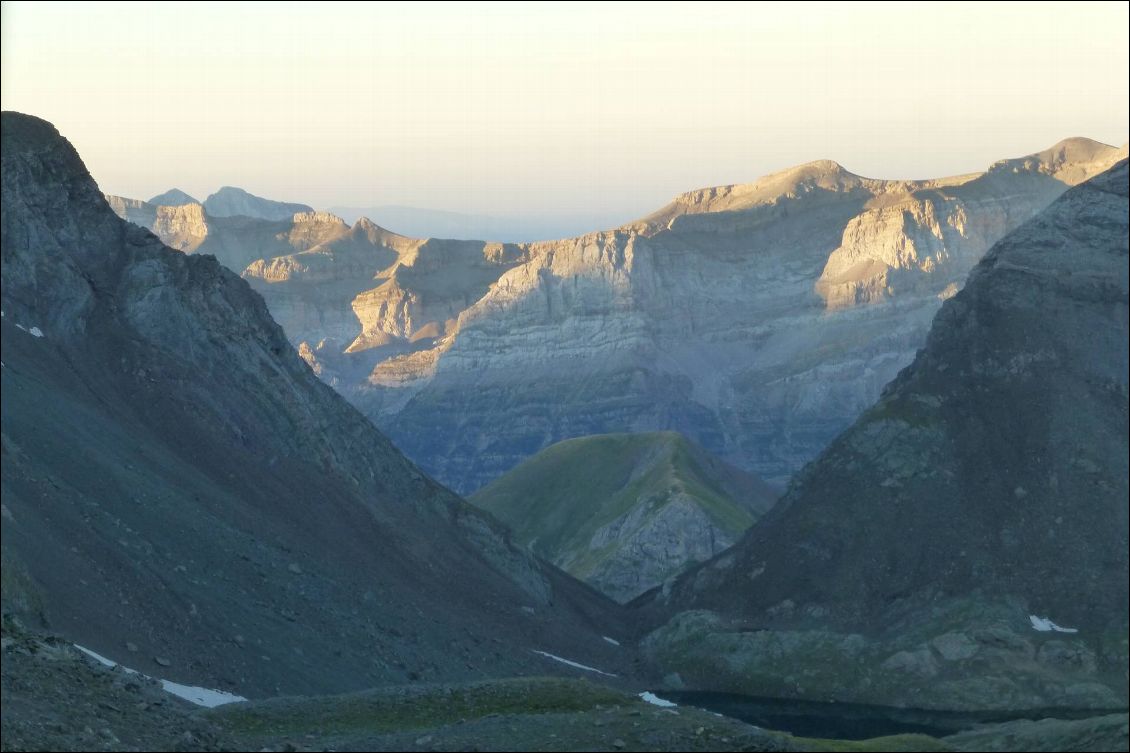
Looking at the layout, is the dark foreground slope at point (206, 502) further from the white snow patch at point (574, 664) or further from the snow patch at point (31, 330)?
the white snow patch at point (574, 664)

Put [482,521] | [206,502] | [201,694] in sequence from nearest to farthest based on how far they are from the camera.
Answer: [201,694], [206,502], [482,521]

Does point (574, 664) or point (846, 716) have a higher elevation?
point (574, 664)

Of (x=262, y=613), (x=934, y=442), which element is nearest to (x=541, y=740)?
(x=262, y=613)

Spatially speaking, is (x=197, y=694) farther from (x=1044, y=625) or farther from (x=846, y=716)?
(x=1044, y=625)

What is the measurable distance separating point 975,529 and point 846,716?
2722cm

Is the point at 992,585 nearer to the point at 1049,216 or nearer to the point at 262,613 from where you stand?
the point at 1049,216

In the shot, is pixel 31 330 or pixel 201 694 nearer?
pixel 201 694

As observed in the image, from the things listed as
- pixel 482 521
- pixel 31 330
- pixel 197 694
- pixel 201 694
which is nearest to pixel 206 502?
pixel 31 330

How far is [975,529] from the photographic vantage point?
16700cm

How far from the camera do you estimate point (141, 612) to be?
103562mm

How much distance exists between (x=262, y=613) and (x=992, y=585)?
70880mm

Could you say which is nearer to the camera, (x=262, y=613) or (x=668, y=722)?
(x=668, y=722)

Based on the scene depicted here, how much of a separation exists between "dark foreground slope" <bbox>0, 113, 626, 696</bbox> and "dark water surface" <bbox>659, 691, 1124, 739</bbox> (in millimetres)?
14805

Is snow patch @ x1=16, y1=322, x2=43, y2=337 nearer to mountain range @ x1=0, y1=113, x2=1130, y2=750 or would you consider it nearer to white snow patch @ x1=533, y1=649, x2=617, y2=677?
mountain range @ x1=0, y1=113, x2=1130, y2=750
